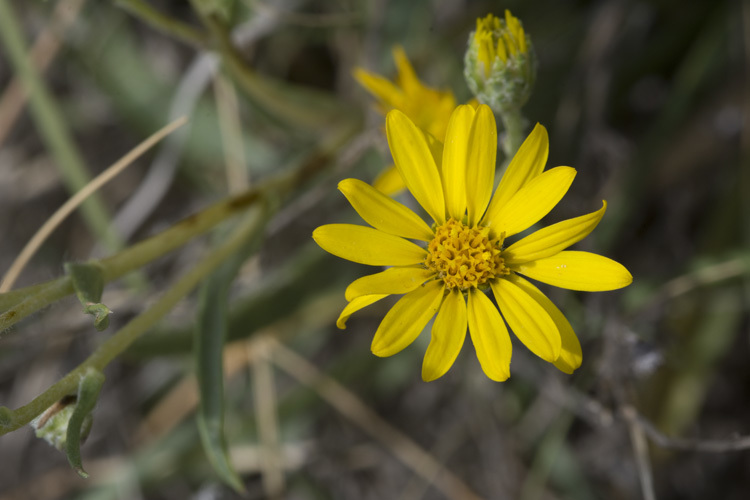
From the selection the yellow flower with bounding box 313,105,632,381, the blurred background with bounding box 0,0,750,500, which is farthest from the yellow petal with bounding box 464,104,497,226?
the blurred background with bounding box 0,0,750,500

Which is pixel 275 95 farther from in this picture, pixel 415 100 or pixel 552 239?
pixel 552 239

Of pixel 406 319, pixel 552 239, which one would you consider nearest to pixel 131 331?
pixel 406 319

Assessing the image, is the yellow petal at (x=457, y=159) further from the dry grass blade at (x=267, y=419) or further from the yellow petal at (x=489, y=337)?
the dry grass blade at (x=267, y=419)

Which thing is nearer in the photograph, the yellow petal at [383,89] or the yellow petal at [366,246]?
the yellow petal at [366,246]

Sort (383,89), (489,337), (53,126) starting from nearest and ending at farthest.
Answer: (489,337) < (383,89) < (53,126)

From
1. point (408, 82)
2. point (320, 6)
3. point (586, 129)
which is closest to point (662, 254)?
point (586, 129)

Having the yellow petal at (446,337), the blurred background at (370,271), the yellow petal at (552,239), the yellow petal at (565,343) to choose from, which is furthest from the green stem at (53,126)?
the yellow petal at (565,343)

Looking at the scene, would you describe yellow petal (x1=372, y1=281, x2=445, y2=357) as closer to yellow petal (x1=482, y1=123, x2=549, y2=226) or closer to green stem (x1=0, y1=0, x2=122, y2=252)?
yellow petal (x1=482, y1=123, x2=549, y2=226)
